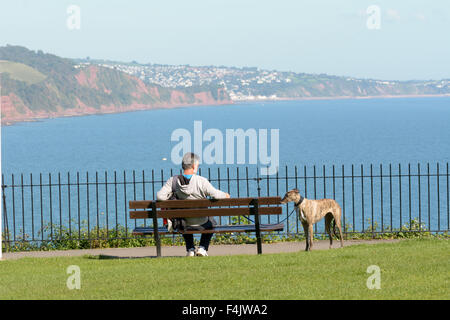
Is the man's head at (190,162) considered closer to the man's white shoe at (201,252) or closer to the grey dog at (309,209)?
the man's white shoe at (201,252)

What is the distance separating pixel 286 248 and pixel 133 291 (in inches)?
185

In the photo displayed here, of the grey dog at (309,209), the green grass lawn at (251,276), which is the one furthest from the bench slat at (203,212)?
the green grass lawn at (251,276)

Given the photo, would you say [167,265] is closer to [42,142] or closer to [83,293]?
[83,293]

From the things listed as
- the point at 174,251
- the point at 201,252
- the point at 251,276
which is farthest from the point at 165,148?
the point at 251,276

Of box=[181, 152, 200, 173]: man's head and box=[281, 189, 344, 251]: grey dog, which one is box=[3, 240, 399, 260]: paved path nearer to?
box=[281, 189, 344, 251]: grey dog

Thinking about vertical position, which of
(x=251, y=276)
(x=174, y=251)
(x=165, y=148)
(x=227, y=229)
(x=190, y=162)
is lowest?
(x=165, y=148)

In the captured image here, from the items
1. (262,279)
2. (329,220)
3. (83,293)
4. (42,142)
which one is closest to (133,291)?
(83,293)

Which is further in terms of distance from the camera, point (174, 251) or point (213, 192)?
point (174, 251)

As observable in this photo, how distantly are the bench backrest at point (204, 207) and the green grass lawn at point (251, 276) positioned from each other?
1.89 feet

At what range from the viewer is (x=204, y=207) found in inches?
388

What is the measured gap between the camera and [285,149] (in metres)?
96.6

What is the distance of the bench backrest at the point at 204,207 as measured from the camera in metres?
9.72

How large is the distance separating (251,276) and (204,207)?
2.15 meters

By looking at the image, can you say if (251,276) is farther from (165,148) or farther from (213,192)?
(165,148)
